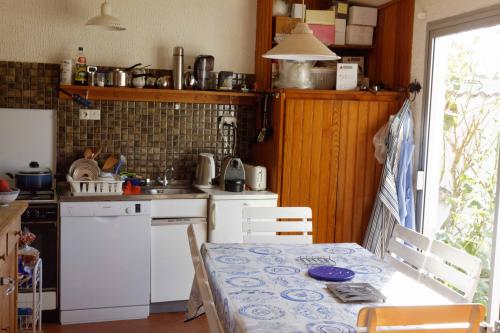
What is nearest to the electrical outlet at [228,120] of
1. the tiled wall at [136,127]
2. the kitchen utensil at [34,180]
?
the tiled wall at [136,127]

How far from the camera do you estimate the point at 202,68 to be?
172 inches

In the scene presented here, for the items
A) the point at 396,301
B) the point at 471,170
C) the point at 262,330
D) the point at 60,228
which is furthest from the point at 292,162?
the point at 262,330

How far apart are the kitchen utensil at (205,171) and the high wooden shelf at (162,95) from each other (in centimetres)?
46

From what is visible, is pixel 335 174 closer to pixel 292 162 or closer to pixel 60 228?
pixel 292 162

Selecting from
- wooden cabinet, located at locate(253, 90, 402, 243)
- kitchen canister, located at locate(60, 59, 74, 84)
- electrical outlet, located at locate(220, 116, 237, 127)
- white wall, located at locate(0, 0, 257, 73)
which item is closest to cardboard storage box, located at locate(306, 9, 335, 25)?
white wall, located at locate(0, 0, 257, 73)

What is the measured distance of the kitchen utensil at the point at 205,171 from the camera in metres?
4.34

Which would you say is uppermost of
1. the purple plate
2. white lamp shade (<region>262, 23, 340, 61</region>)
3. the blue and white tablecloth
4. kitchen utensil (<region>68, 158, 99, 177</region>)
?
white lamp shade (<region>262, 23, 340, 61</region>)

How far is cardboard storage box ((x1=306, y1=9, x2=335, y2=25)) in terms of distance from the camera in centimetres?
439

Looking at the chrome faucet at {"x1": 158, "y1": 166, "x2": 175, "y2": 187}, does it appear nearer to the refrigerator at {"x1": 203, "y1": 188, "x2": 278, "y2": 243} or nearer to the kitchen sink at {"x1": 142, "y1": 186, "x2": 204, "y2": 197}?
the kitchen sink at {"x1": 142, "y1": 186, "x2": 204, "y2": 197}

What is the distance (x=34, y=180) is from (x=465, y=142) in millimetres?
2871

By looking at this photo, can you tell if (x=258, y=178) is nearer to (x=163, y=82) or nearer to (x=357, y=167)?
(x=357, y=167)

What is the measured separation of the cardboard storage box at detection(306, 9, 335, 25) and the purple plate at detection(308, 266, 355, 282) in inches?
92.8

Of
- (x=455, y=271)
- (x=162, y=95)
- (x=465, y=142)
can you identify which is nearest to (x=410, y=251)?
(x=455, y=271)

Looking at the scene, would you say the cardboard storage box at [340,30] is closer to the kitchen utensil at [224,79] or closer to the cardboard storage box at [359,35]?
the cardboard storage box at [359,35]
